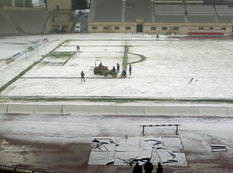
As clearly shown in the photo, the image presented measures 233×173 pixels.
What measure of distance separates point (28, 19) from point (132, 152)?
201 ft

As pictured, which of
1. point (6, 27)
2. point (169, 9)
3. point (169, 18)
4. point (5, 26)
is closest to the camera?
point (6, 27)

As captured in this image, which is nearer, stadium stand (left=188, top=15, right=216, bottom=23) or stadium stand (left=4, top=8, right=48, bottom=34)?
stadium stand (left=4, top=8, right=48, bottom=34)

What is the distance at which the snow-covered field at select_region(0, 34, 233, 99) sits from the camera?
92.3 ft

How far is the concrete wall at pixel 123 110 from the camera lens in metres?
23.0

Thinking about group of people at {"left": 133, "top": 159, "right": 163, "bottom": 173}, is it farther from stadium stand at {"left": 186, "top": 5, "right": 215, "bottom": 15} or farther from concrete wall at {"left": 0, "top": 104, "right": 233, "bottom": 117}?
stadium stand at {"left": 186, "top": 5, "right": 215, "bottom": 15}

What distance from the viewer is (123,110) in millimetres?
23188

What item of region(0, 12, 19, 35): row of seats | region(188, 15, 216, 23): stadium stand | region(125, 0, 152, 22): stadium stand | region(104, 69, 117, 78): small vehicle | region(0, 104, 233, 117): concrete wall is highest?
region(125, 0, 152, 22): stadium stand

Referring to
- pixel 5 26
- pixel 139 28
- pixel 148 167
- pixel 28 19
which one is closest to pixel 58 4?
pixel 28 19

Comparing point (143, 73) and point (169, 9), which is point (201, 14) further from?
point (143, 73)

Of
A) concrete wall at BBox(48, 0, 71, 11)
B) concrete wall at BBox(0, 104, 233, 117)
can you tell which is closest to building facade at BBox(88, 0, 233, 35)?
concrete wall at BBox(48, 0, 71, 11)

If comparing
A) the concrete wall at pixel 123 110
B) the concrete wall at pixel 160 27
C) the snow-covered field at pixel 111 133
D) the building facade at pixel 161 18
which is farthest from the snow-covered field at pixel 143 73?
the building facade at pixel 161 18

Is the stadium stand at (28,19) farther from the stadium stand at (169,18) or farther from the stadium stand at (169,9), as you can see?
the stadium stand at (169,9)

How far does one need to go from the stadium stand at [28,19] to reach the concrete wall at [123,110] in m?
48.8

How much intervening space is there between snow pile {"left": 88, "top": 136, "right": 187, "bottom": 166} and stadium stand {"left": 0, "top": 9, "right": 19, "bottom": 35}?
181ft
